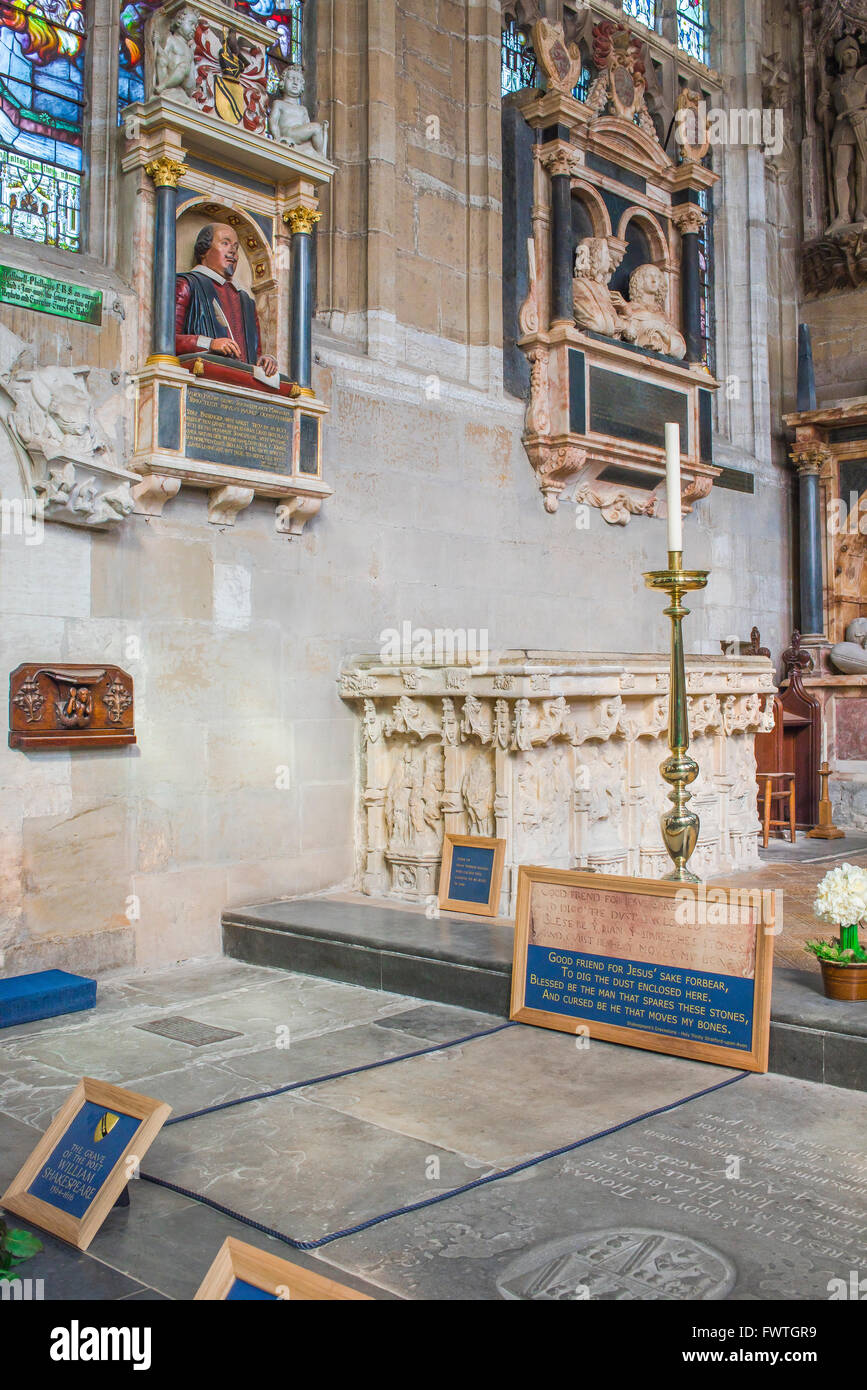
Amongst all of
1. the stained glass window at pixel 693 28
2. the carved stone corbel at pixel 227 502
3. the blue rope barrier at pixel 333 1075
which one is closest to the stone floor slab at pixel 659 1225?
the blue rope barrier at pixel 333 1075

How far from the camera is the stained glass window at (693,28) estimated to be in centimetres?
1120

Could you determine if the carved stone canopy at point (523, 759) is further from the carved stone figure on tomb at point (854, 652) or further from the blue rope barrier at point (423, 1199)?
the carved stone figure on tomb at point (854, 652)

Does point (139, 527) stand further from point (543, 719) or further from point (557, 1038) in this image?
point (557, 1038)

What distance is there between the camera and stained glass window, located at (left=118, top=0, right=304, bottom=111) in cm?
667

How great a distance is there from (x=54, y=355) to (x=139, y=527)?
2.95 feet

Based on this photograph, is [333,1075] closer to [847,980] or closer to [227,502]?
[847,980]

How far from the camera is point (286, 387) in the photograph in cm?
658

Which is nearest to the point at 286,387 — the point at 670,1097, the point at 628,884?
the point at 628,884

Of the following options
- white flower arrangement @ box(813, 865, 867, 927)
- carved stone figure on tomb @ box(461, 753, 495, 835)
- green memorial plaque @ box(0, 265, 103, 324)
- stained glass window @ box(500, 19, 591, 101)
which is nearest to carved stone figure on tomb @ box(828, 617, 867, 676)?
stained glass window @ box(500, 19, 591, 101)

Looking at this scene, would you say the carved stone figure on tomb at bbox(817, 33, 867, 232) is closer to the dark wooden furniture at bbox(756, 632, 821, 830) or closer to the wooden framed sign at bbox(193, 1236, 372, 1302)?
the dark wooden furniture at bbox(756, 632, 821, 830)

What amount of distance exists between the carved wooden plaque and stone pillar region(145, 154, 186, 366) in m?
1.63

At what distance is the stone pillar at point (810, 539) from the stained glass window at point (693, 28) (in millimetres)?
3846

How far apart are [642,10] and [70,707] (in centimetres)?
881
